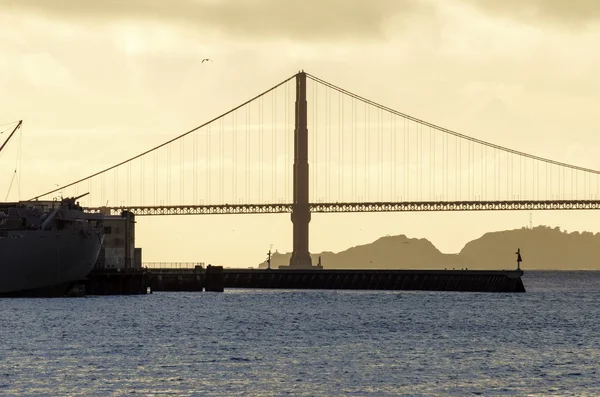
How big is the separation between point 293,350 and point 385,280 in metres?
94.4

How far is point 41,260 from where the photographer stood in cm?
11769

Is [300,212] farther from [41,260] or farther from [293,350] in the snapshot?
[293,350]

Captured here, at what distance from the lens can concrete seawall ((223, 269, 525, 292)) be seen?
150750mm

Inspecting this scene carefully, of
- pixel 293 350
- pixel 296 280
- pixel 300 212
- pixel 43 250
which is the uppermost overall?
pixel 300 212

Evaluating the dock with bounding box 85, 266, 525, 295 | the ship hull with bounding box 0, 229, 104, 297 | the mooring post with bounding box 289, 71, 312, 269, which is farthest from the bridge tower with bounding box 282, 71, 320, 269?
the ship hull with bounding box 0, 229, 104, 297

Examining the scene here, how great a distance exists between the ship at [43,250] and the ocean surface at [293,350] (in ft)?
14.2

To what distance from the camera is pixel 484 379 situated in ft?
180

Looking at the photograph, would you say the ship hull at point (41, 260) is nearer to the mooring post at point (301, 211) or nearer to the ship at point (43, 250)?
the ship at point (43, 250)

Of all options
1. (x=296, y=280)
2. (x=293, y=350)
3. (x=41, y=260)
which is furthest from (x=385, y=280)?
(x=293, y=350)

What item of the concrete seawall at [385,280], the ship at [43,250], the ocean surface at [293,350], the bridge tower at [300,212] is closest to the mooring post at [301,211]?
the bridge tower at [300,212]

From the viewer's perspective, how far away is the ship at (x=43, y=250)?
4582 inches

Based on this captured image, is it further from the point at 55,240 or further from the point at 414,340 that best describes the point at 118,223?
the point at 414,340

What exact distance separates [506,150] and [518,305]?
242ft

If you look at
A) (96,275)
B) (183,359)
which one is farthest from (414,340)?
(96,275)
